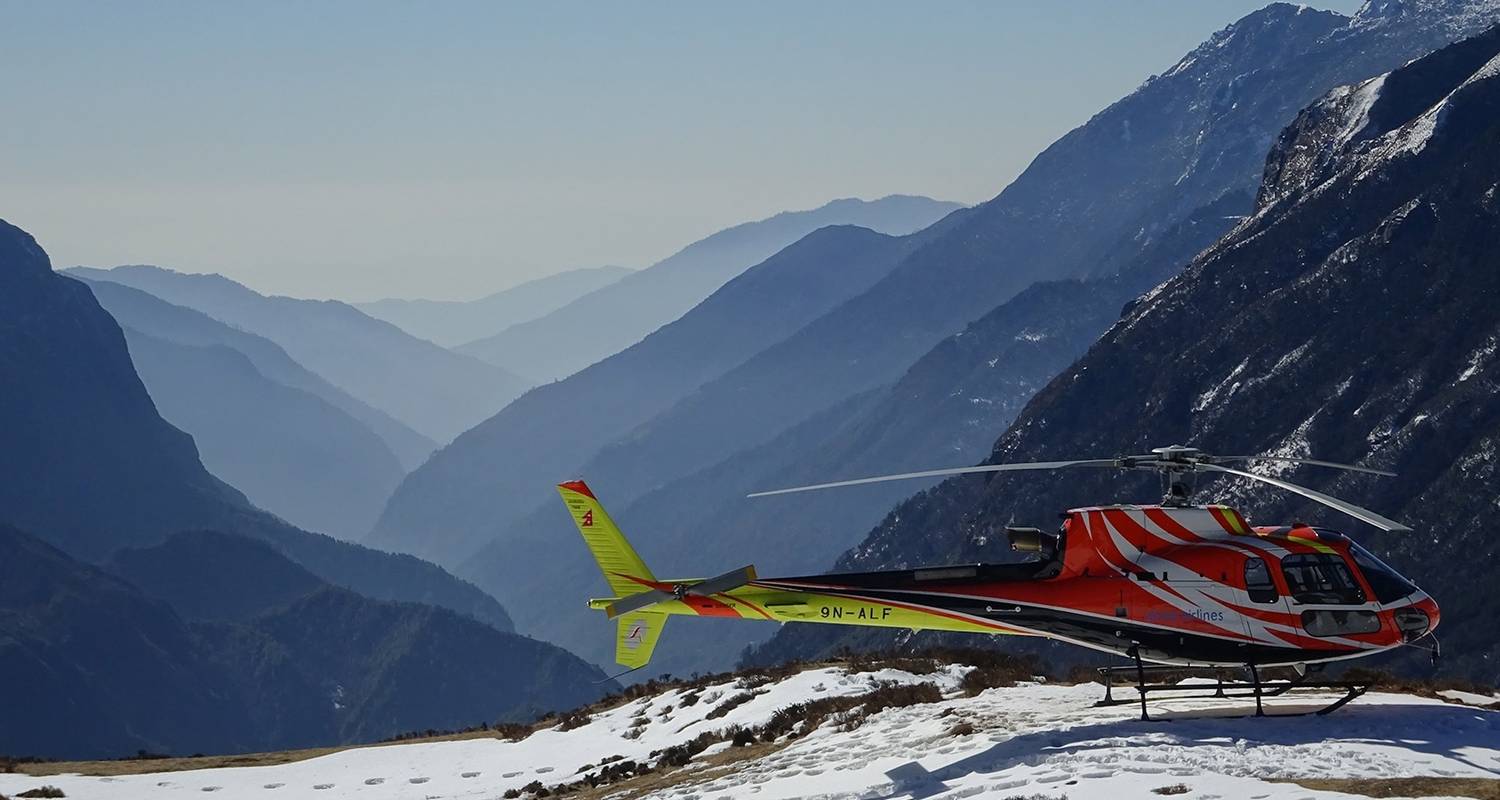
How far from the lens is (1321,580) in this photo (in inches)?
1049

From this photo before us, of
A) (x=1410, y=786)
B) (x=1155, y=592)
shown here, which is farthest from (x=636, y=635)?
(x=1410, y=786)

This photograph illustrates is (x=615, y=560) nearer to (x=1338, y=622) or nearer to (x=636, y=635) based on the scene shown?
(x=636, y=635)

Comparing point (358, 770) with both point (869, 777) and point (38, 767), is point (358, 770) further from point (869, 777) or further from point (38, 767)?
point (869, 777)

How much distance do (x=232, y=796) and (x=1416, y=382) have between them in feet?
599

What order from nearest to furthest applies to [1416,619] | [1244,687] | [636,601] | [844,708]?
[1416,619] → [1244,687] → [636,601] → [844,708]

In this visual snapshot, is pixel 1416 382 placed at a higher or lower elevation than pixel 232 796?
higher

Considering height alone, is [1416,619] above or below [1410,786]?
above

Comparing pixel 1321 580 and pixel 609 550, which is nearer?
pixel 1321 580

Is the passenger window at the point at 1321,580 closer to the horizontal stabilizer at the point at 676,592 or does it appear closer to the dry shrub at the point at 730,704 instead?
the horizontal stabilizer at the point at 676,592

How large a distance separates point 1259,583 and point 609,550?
13.2 metres

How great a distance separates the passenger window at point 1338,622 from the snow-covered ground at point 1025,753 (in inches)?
57.6

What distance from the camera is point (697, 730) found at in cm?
3747

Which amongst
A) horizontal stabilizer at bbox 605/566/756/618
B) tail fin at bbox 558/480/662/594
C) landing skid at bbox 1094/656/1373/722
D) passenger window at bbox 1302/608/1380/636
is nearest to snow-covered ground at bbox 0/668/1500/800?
landing skid at bbox 1094/656/1373/722

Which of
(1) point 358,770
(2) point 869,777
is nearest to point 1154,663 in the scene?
(2) point 869,777
